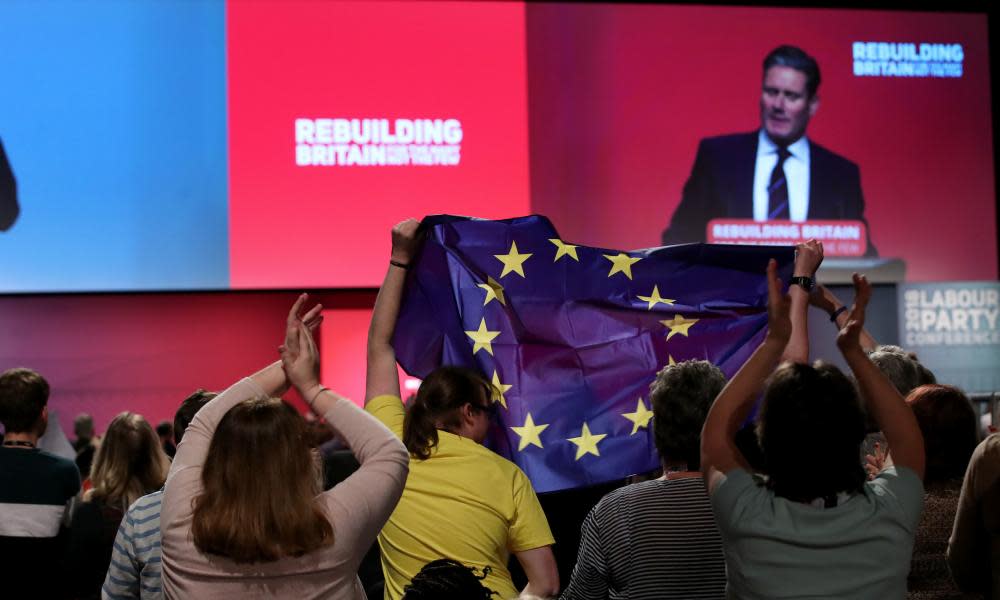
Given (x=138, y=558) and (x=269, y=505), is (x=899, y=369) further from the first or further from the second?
(x=138, y=558)

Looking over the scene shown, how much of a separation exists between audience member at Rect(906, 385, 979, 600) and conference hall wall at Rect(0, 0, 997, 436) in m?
5.58

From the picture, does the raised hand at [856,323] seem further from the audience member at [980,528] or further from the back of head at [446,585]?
the back of head at [446,585]

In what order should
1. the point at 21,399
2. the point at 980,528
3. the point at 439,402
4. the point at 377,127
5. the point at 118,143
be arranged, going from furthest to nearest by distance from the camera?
the point at 377,127
the point at 118,143
the point at 21,399
the point at 439,402
the point at 980,528

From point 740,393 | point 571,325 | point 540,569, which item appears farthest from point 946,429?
point 571,325

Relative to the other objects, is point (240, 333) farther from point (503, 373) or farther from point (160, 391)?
point (503, 373)

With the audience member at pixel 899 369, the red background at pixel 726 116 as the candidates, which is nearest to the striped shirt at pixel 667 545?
the audience member at pixel 899 369

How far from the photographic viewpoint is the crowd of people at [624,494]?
1.83 metres

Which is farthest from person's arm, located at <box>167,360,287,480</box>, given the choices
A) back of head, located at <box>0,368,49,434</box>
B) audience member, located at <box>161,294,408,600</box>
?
back of head, located at <box>0,368,49,434</box>

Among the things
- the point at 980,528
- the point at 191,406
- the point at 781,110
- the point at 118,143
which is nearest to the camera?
the point at 980,528

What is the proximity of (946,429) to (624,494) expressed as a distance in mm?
855

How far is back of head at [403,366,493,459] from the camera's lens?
102 inches

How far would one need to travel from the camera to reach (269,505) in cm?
185

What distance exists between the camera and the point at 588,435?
3305 mm

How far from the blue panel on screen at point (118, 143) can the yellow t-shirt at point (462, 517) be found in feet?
18.3
